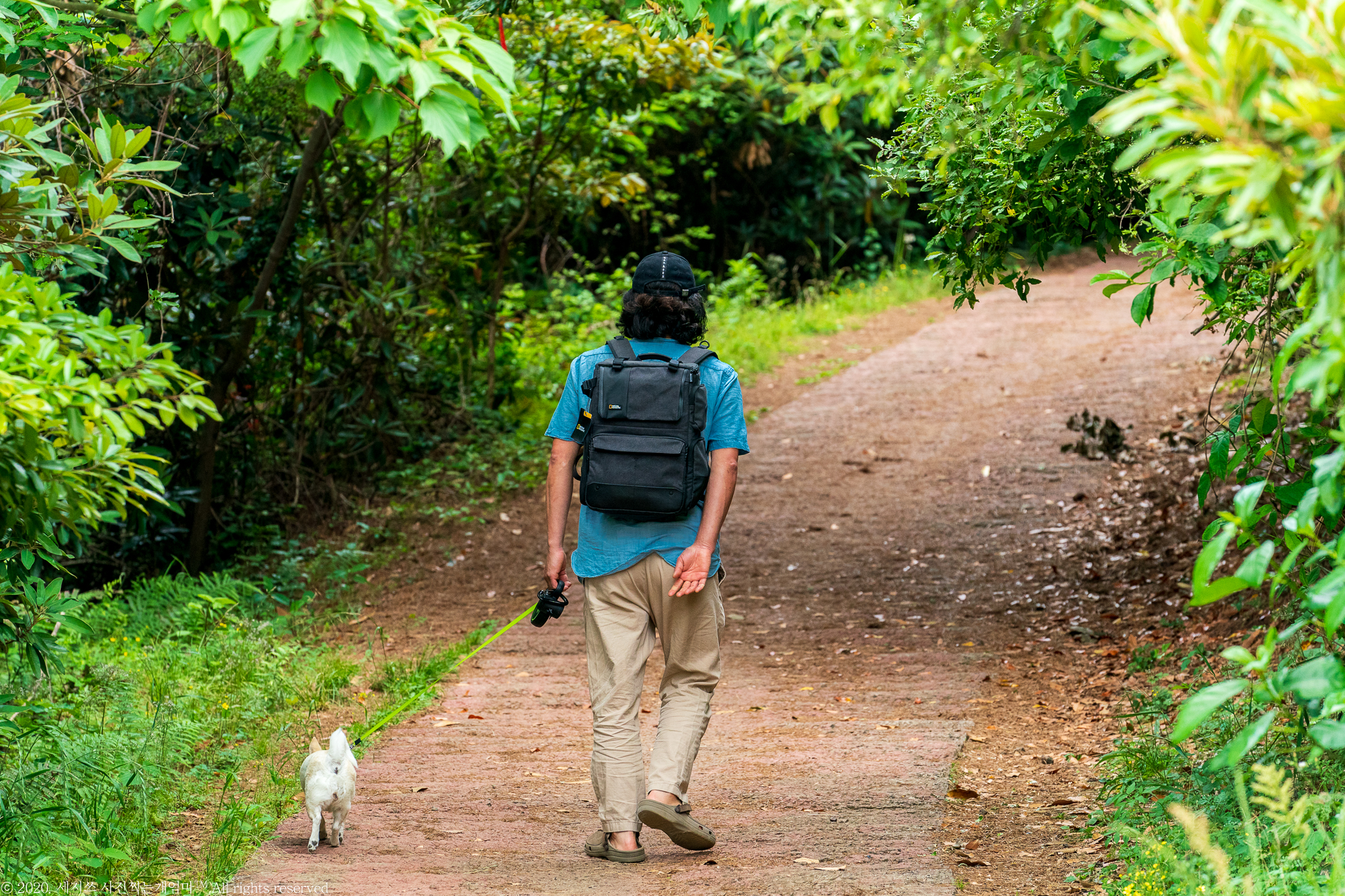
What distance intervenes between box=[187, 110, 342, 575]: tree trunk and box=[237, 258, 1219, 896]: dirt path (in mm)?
1567

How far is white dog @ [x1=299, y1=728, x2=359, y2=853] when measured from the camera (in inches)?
160

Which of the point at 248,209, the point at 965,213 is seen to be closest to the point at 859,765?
the point at 965,213

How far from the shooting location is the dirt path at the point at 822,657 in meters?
4.03

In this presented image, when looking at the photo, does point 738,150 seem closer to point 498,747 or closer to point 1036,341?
point 1036,341

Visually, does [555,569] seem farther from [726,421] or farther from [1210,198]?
[1210,198]

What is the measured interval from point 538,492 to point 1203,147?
802cm

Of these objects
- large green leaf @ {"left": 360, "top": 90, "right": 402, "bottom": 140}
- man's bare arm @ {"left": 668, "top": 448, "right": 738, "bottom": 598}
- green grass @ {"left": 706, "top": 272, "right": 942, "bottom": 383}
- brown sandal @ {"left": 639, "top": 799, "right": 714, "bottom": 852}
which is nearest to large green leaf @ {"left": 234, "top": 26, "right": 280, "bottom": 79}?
large green leaf @ {"left": 360, "top": 90, "right": 402, "bottom": 140}

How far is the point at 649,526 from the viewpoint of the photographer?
4.04 m

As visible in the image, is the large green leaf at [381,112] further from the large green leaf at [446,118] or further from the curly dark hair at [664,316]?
the curly dark hair at [664,316]

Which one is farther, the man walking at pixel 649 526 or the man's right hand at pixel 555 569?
the man's right hand at pixel 555 569

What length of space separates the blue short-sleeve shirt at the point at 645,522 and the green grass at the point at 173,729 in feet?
5.17

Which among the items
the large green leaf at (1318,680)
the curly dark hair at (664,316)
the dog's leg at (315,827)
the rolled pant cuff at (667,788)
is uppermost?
the curly dark hair at (664,316)

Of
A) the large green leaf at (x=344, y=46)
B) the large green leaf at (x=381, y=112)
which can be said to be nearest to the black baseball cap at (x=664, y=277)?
the large green leaf at (x=381, y=112)

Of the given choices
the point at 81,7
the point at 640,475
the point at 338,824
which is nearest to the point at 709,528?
the point at 640,475
